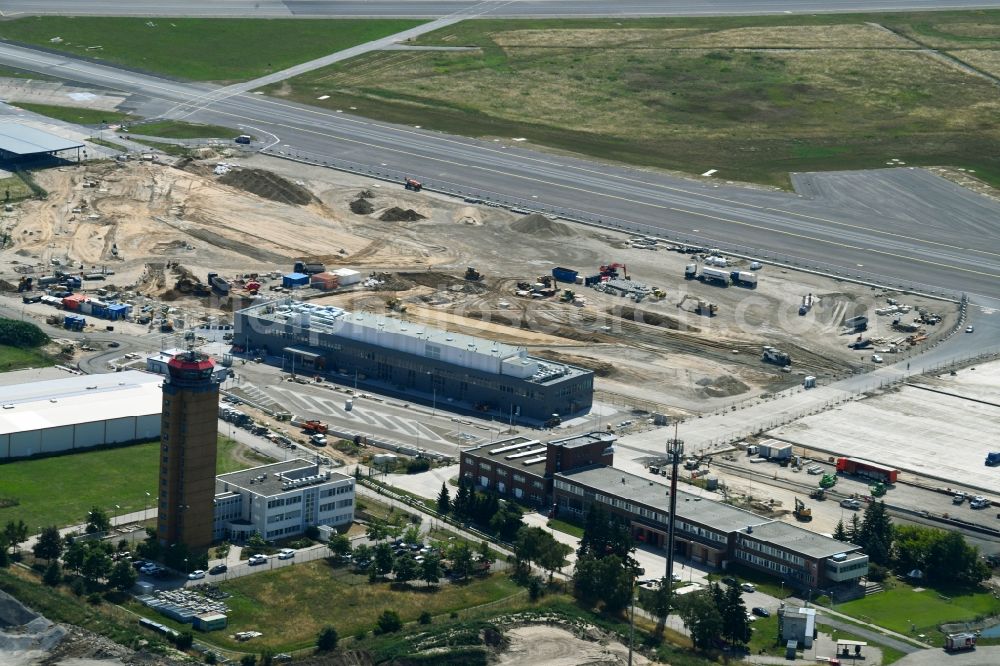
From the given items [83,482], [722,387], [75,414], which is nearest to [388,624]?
[83,482]

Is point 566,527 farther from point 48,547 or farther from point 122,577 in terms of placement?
point 48,547

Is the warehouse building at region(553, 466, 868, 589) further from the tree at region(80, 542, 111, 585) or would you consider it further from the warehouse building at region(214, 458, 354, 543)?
the tree at region(80, 542, 111, 585)

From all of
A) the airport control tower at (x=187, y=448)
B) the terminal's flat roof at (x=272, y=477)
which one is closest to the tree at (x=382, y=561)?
the terminal's flat roof at (x=272, y=477)

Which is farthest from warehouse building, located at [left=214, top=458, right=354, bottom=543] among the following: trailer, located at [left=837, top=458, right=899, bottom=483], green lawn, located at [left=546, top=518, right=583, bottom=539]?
trailer, located at [left=837, top=458, right=899, bottom=483]

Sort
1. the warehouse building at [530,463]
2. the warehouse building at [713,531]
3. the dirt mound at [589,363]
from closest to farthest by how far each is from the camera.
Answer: the warehouse building at [713,531] < the warehouse building at [530,463] < the dirt mound at [589,363]

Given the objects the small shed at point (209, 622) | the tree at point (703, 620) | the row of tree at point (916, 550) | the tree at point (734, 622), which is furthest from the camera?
the row of tree at point (916, 550)

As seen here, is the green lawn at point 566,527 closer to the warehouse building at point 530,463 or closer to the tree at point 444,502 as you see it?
the warehouse building at point 530,463
